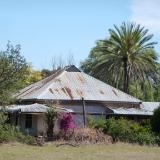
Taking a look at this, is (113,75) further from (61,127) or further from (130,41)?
(61,127)

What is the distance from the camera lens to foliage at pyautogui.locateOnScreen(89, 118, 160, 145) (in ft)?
123

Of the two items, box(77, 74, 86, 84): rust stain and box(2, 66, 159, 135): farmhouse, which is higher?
box(77, 74, 86, 84): rust stain

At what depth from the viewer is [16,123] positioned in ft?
166

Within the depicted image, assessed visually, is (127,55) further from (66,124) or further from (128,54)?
(66,124)

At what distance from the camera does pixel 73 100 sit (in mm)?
50969

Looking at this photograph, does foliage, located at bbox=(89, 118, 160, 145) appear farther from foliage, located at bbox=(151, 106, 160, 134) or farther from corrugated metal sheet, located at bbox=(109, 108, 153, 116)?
corrugated metal sheet, located at bbox=(109, 108, 153, 116)

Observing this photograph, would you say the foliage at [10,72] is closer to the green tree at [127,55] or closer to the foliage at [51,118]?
the foliage at [51,118]

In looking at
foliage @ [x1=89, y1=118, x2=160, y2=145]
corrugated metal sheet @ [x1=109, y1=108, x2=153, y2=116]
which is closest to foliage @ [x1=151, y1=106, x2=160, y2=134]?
foliage @ [x1=89, y1=118, x2=160, y2=145]

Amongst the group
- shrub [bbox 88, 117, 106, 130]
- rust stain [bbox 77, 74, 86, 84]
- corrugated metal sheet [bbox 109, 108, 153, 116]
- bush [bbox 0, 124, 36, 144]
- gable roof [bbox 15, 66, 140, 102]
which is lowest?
bush [bbox 0, 124, 36, 144]

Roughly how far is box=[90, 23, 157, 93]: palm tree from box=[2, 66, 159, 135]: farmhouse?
6555 mm

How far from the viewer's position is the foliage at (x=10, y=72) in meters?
34.6

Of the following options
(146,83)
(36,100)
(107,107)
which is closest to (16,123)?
(36,100)

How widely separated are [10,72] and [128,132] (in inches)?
396

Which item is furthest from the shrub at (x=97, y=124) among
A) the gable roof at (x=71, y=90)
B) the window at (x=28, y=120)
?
the window at (x=28, y=120)
